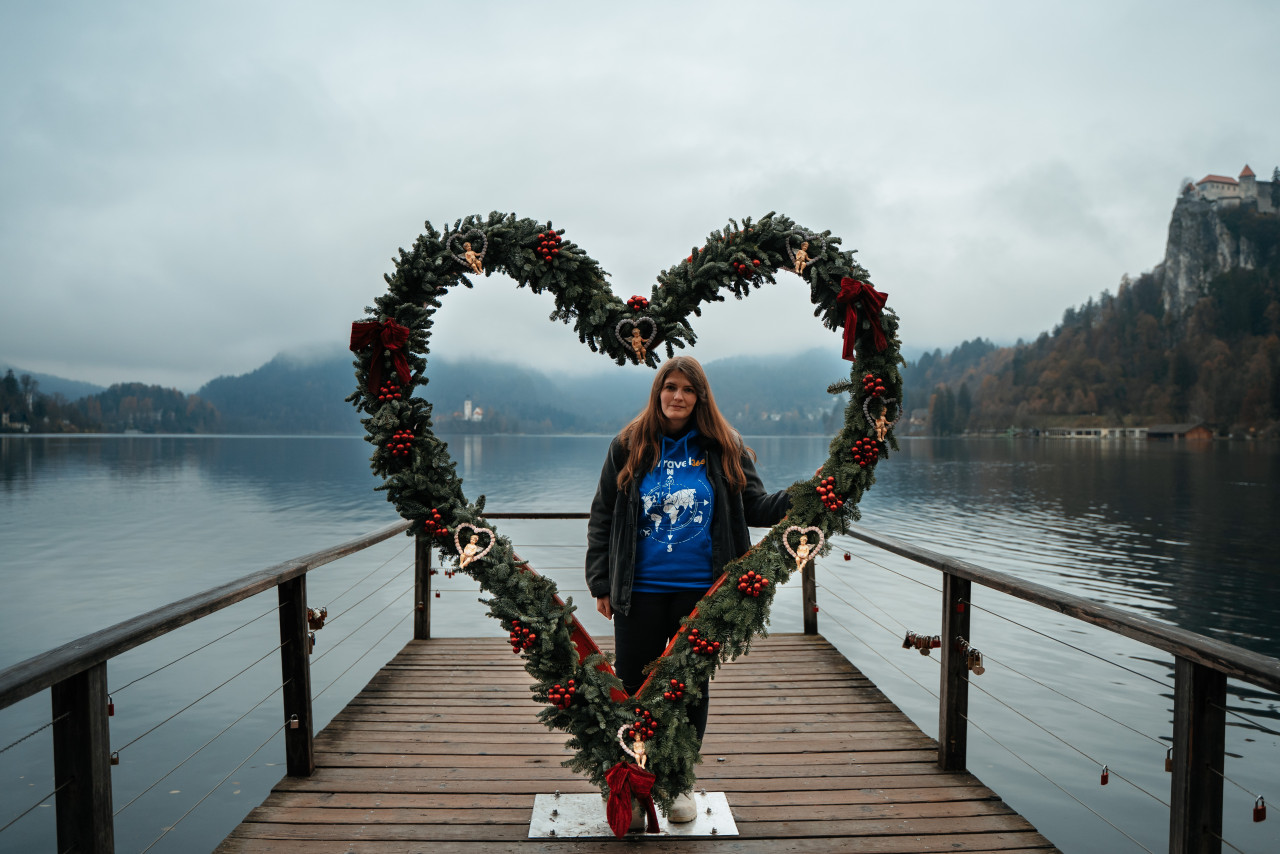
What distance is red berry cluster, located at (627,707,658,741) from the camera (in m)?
2.98

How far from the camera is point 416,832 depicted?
3074 millimetres

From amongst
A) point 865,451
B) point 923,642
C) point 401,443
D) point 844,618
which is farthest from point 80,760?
point 844,618

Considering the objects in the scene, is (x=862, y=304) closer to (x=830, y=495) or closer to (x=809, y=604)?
(x=830, y=495)

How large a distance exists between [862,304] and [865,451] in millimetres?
603

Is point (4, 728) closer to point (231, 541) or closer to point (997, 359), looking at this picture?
point (231, 541)

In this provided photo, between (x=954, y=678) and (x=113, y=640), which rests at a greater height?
(x=113, y=640)

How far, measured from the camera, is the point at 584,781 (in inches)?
143

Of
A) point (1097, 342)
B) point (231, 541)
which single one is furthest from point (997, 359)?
point (231, 541)

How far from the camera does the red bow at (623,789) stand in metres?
2.90

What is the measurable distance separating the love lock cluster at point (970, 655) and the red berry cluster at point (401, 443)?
8.89 ft

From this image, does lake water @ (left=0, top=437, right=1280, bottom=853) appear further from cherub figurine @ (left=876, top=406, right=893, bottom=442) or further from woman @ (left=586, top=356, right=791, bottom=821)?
woman @ (left=586, top=356, right=791, bottom=821)

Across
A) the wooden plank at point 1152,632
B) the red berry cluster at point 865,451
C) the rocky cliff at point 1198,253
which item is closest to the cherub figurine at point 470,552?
the red berry cluster at point 865,451

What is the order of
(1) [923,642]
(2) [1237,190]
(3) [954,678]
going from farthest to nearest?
(2) [1237,190]
(1) [923,642]
(3) [954,678]

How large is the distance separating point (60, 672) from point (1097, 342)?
114 m
